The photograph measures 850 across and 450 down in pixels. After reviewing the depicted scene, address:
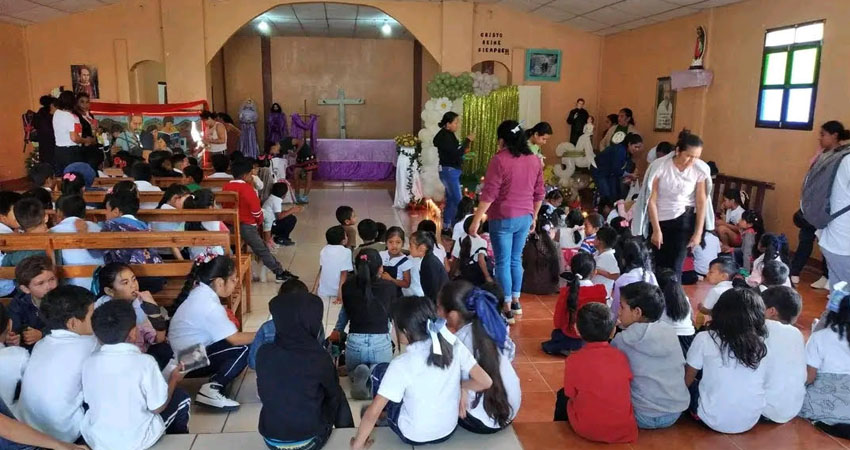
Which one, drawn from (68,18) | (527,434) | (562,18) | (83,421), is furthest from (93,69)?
(527,434)

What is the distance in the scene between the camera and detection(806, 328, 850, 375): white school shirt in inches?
99.1

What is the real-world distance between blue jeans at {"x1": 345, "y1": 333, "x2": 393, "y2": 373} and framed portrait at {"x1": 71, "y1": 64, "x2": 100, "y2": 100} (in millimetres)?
8791

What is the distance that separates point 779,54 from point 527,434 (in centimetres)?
577

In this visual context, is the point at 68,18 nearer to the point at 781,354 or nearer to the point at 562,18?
the point at 562,18

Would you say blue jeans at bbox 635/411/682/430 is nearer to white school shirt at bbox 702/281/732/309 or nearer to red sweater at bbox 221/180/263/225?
white school shirt at bbox 702/281/732/309

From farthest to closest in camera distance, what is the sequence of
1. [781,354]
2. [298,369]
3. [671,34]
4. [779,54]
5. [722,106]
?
[671,34] < [722,106] < [779,54] < [781,354] < [298,369]

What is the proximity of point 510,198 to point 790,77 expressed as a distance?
160 inches

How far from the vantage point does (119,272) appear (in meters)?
2.89

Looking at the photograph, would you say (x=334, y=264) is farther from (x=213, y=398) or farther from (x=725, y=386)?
(x=725, y=386)

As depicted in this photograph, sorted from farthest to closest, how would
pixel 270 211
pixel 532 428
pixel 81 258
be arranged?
pixel 270 211 → pixel 81 258 → pixel 532 428

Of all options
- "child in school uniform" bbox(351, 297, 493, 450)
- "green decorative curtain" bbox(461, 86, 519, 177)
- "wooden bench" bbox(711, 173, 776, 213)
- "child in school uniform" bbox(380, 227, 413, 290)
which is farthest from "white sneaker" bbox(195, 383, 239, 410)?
"green decorative curtain" bbox(461, 86, 519, 177)

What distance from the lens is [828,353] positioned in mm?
2537

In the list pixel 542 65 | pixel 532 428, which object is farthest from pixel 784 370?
pixel 542 65

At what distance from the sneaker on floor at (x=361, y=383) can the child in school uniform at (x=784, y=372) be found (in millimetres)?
1819
